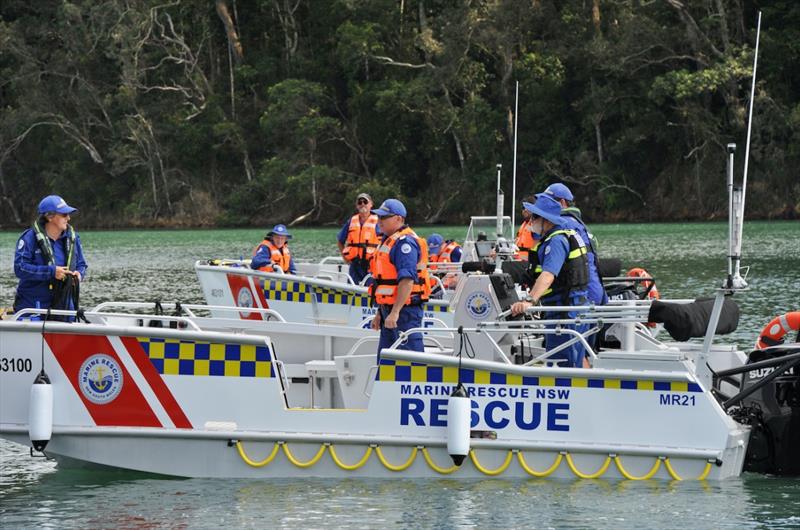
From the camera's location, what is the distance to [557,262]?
30.7 feet

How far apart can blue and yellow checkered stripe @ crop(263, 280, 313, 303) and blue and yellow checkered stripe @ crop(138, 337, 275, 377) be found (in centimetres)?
761

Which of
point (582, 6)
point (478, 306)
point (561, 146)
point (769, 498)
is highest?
point (582, 6)

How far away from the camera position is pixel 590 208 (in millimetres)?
60094

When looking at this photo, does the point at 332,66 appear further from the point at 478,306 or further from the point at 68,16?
the point at 478,306

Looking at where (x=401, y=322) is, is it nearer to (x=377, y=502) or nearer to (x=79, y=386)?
(x=377, y=502)

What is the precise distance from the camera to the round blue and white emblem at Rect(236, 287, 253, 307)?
17.3m

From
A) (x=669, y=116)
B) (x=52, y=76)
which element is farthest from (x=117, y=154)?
(x=669, y=116)

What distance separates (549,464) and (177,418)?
7.82 feet

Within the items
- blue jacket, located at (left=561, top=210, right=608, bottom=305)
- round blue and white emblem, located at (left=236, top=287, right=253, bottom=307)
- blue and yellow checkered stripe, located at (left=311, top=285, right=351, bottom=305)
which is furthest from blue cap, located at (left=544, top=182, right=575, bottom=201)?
round blue and white emblem, located at (left=236, top=287, right=253, bottom=307)

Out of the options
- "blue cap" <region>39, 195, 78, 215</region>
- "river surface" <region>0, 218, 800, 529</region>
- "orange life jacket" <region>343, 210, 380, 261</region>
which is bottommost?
"river surface" <region>0, 218, 800, 529</region>

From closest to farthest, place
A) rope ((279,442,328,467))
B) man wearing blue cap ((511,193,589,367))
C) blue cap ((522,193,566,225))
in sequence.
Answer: rope ((279,442,328,467)) < man wearing blue cap ((511,193,589,367)) < blue cap ((522,193,566,225))

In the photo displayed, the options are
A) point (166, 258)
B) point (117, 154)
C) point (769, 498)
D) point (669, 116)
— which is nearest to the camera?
point (769, 498)

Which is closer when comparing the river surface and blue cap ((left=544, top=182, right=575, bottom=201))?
the river surface

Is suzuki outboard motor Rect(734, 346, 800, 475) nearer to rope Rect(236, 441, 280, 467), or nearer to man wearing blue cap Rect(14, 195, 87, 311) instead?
rope Rect(236, 441, 280, 467)
